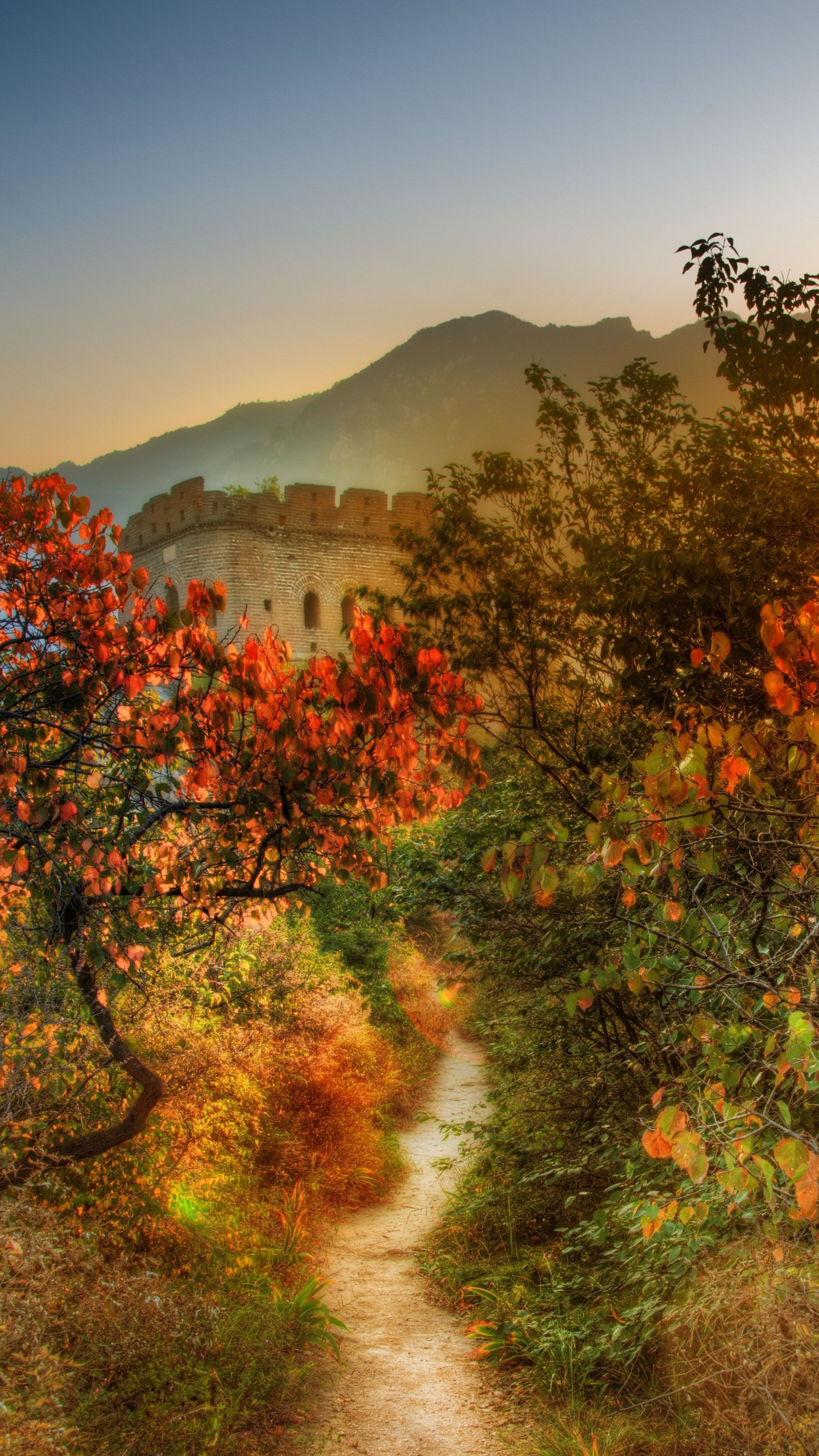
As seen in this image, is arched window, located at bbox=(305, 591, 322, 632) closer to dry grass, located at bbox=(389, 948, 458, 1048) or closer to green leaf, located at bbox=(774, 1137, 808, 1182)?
dry grass, located at bbox=(389, 948, 458, 1048)

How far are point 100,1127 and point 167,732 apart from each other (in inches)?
129

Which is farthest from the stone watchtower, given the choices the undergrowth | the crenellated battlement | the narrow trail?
the narrow trail

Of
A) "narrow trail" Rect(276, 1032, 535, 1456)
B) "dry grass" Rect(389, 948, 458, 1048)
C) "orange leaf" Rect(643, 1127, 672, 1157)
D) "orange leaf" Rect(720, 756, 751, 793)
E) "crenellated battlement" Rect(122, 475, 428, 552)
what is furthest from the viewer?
"crenellated battlement" Rect(122, 475, 428, 552)

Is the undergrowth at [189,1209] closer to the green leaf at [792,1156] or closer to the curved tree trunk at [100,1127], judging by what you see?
the curved tree trunk at [100,1127]

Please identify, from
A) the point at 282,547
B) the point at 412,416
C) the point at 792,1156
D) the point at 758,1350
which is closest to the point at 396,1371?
the point at 758,1350

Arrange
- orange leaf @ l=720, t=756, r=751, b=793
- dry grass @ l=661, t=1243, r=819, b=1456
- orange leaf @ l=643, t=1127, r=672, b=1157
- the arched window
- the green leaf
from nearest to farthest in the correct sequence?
the green leaf, orange leaf @ l=643, t=1127, r=672, b=1157, orange leaf @ l=720, t=756, r=751, b=793, dry grass @ l=661, t=1243, r=819, b=1456, the arched window

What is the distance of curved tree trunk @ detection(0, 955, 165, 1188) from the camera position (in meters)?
4.84

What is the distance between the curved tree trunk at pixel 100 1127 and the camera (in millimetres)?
4840

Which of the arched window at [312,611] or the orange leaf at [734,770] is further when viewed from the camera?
the arched window at [312,611]

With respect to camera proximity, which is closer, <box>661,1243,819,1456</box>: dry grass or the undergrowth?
→ <box>661,1243,819,1456</box>: dry grass

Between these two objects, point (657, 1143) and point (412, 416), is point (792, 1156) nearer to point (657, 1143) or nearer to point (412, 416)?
point (657, 1143)

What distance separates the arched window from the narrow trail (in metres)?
23.3

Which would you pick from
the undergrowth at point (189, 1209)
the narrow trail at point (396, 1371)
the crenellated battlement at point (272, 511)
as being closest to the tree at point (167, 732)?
the undergrowth at point (189, 1209)

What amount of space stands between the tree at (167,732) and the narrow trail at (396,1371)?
291 cm
